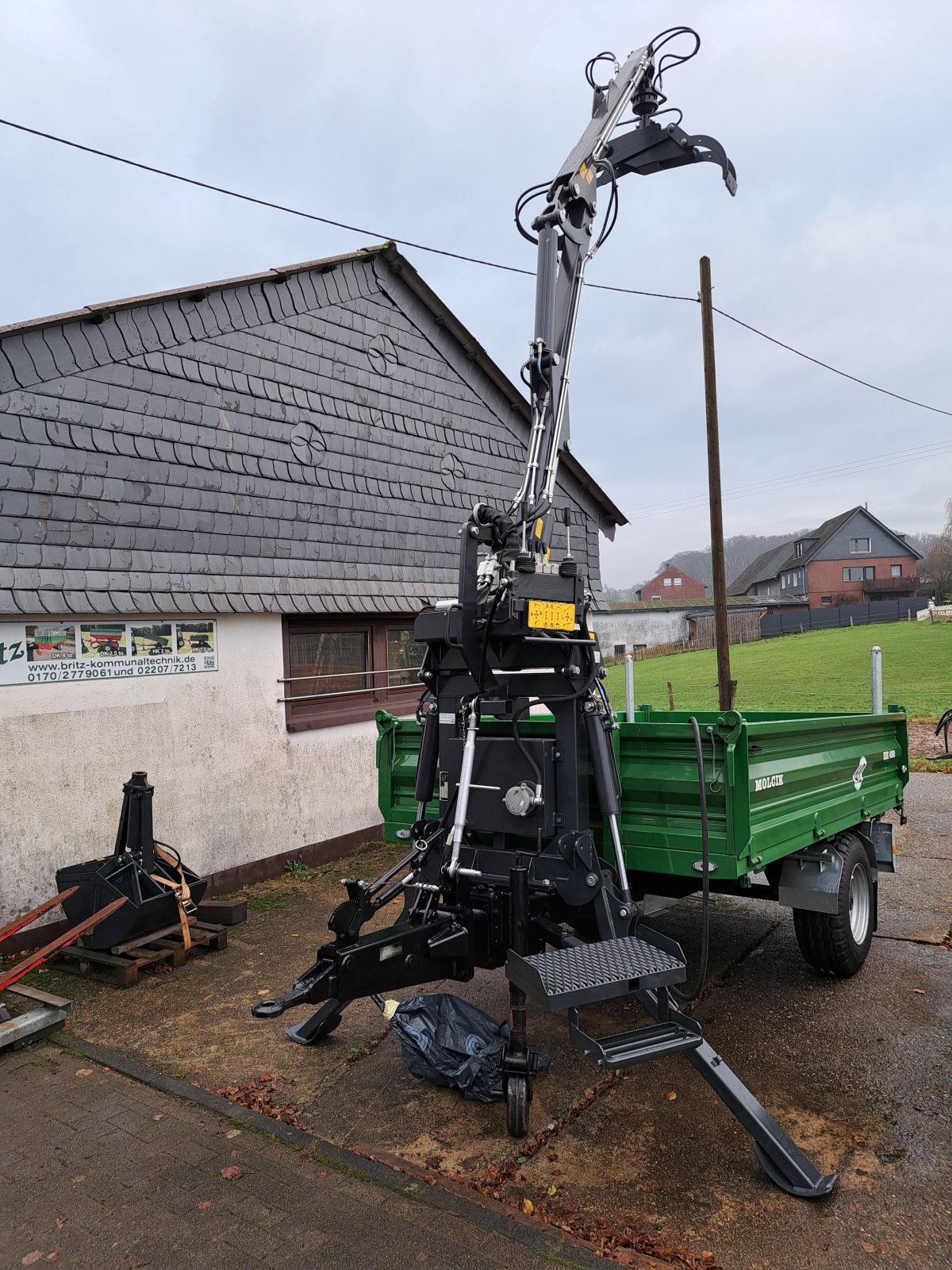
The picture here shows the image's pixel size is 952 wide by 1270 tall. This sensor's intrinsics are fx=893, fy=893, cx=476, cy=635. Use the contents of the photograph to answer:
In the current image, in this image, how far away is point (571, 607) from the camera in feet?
14.0

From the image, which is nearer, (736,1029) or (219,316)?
(736,1029)

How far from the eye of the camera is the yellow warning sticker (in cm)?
402

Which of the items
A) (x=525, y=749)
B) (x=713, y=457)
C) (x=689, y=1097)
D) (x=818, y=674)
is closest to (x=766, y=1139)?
(x=689, y=1097)

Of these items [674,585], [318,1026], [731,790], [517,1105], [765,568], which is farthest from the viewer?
[674,585]

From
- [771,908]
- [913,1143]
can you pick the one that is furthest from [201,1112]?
[771,908]

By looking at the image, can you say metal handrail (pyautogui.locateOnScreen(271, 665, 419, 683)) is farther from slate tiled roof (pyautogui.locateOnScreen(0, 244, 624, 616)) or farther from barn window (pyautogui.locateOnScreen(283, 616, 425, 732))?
slate tiled roof (pyautogui.locateOnScreen(0, 244, 624, 616))

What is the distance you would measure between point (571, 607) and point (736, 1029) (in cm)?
233

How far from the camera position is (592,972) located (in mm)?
3328

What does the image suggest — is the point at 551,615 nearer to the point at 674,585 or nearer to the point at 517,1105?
the point at 517,1105

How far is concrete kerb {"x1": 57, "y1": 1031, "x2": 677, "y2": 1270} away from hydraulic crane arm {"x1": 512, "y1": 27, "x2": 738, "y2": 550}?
290 centimetres

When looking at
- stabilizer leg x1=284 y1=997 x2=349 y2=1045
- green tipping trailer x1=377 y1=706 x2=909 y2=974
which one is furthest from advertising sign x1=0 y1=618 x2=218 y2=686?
stabilizer leg x1=284 y1=997 x2=349 y2=1045

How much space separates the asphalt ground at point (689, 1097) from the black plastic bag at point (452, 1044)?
91 mm

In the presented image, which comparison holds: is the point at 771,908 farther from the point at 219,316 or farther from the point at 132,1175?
the point at 219,316

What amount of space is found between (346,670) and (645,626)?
170 feet
